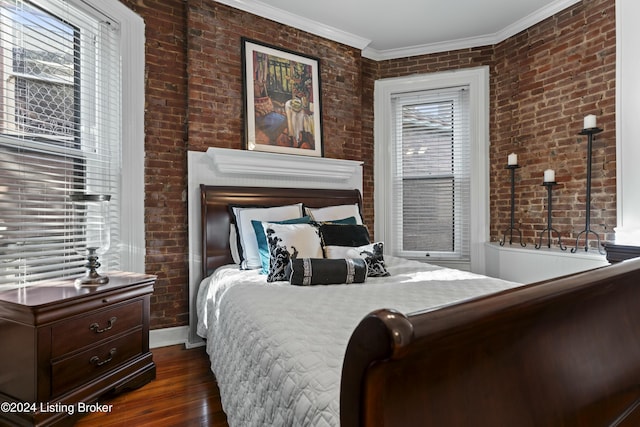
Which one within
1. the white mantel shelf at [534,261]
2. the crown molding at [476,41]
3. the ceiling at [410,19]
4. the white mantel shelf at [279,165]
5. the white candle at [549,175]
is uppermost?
the ceiling at [410,19]

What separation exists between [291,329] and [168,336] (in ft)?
6.65

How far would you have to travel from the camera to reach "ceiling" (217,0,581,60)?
313 cm

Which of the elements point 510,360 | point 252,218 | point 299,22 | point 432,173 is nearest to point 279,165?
point 252,218

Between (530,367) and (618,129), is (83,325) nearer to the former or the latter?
(530,367)

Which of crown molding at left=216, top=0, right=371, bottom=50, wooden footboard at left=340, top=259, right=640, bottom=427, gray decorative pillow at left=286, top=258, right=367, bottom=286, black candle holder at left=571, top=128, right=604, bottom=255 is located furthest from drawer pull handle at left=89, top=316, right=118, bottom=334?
black candle holder at left=571, top=128, right=604, bottom=255

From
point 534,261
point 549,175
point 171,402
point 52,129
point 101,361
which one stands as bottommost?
point 171,402

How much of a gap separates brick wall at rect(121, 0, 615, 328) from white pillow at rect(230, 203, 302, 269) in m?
0.54

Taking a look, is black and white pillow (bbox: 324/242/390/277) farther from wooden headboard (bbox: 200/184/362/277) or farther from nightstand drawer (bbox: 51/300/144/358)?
nightstand drawer (bbox: 51/300/144/358)

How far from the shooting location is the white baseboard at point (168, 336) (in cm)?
278

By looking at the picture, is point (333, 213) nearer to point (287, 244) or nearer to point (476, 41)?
point (287, 244)

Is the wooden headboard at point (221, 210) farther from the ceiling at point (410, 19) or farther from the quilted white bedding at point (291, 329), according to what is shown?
the ceiling at point (410, 19)

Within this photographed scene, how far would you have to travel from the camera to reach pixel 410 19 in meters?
3.36

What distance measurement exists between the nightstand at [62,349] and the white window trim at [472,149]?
2768 mm

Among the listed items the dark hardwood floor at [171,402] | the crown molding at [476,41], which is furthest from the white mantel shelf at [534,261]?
the dark hardwood floor at [171,402]
